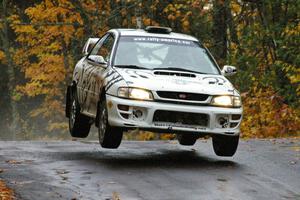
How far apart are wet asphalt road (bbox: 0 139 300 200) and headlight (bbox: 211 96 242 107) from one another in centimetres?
88

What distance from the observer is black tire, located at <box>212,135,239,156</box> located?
1103 cm

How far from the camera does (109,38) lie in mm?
12383

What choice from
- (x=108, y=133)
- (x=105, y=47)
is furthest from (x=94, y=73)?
(x=108, y=133)

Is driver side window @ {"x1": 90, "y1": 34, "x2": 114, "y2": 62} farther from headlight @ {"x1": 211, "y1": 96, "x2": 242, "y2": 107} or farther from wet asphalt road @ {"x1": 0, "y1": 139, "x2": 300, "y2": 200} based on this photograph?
headlight @ {"x1": 211, "y1": 96, "x2": 242, "y2": 107}

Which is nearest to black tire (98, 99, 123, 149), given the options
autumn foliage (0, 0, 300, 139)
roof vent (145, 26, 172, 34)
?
roof vent (145, 26, 172, 34)

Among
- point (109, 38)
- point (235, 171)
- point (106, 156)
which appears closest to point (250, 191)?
point (235, 171)

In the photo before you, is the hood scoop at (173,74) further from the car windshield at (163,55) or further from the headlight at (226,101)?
the headlight at (226,101)

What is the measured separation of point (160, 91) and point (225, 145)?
1744mm

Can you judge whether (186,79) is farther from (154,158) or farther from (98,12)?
(98,12)

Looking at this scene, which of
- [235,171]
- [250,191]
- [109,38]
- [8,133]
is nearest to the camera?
[250,191]

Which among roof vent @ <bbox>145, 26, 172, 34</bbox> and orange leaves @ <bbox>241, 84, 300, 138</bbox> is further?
orange leaves @ <bbox>241, 84, 300, 138</bbox>

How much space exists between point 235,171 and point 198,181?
1.20 meters

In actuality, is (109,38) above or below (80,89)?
above

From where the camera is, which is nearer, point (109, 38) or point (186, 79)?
point (186, 79)
